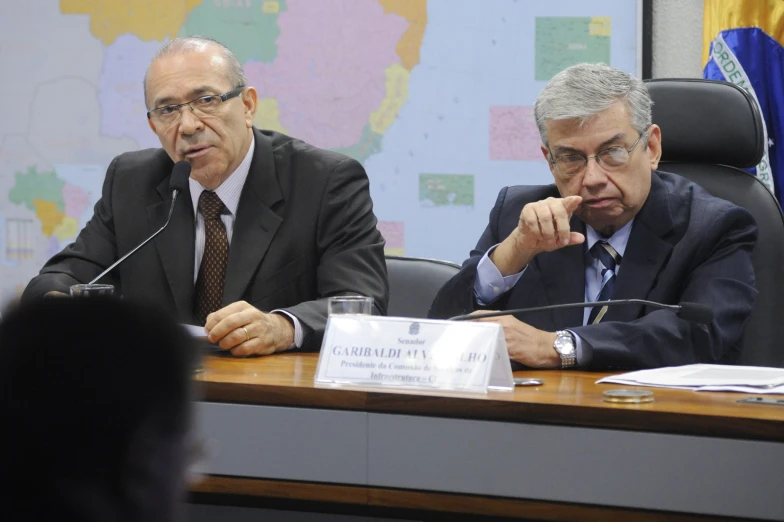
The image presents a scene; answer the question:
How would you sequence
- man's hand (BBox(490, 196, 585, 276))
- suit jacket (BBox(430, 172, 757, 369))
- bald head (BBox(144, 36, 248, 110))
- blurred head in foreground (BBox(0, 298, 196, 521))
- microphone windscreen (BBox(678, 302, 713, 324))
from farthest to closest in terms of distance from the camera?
bald head (BBox(144, 36, 248, 110)), man's hand (BBox(490, 196, 585, 276)), suit jacket (BBox(430, 172, 757, 369)), microphone windscreen (BBox(678, 302, 713, 324)), blurred head in foreground (BBox(0, 298, 196, 521))

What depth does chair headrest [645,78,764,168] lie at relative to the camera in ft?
7.02

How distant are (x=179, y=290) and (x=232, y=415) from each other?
2.81ft

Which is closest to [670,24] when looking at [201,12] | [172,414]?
[201,12]

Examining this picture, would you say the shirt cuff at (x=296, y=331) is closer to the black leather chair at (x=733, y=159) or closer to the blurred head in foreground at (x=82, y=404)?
the black leather chair at (x=733, y=159)

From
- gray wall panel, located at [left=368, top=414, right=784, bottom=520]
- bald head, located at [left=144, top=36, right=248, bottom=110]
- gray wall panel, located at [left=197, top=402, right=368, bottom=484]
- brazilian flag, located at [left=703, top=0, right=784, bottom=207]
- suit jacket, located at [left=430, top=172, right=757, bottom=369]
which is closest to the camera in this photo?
gray wall panel, located at [left=368, top=414, right=784, bottom=520]

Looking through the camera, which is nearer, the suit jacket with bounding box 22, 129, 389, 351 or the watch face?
the watch face

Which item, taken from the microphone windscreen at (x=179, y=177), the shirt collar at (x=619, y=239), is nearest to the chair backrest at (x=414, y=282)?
the shirt collar at (x=619, y=239)

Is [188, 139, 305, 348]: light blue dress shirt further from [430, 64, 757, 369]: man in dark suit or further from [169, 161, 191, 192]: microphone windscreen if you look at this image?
[430, 64, 757, 369]: man in dark suit

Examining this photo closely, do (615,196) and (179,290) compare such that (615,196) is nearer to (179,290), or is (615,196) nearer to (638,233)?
(638,233)

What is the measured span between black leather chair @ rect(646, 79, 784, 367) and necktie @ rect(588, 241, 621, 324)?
11.2 inches

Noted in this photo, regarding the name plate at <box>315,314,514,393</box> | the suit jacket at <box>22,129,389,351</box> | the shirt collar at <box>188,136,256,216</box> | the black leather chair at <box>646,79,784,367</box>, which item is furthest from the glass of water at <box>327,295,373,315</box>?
the black leather chair at <box>646,79,784,367</box>

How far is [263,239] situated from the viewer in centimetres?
232

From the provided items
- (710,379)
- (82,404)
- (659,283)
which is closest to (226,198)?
(659,283)

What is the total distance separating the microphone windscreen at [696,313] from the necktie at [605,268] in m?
0.33
